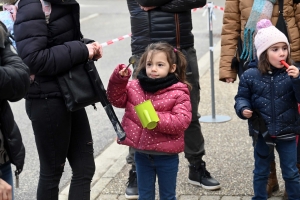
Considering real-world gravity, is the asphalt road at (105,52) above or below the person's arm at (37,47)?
below

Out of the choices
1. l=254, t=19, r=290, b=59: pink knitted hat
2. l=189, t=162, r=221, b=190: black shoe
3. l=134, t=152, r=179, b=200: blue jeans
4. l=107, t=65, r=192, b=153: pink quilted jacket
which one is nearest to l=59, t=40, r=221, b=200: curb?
l=189, t=162, r=221, b=190: black shoe

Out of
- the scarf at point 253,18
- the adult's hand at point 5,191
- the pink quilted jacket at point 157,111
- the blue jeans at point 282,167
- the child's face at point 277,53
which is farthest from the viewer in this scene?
the scarf at point 253,18

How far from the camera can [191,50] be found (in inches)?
201

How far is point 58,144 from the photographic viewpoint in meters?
4.02

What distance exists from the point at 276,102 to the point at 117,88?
3.52 feet

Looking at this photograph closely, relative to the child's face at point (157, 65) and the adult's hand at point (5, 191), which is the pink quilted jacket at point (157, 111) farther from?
the adult's hand at point (5, 191)

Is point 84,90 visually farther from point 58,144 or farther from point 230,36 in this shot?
point 230,36

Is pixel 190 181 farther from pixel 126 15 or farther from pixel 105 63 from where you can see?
pixel 126 15

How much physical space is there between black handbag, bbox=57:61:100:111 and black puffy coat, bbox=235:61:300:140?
3.48 ft

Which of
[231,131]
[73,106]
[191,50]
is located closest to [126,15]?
[231,131]

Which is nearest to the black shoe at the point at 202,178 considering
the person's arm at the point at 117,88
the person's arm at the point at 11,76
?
the person's arm at the point at 117,88

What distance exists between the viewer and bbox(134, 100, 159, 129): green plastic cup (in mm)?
3812

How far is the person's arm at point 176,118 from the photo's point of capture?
3959 mm

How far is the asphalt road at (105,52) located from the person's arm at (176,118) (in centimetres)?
199
